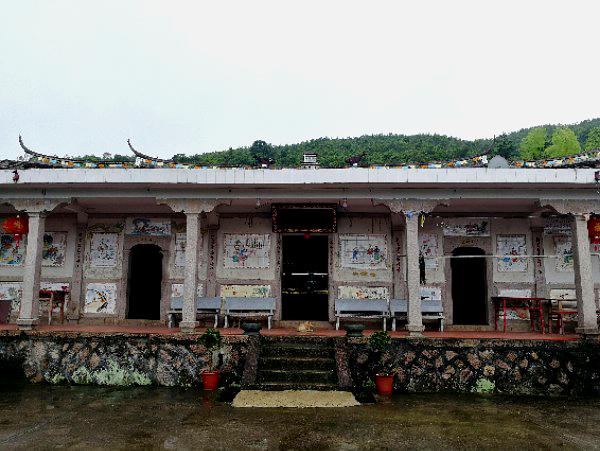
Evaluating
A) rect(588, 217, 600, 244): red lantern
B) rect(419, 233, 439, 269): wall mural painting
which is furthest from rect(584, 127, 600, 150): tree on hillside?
rect(419, 233, 439, 269): wall mural painting

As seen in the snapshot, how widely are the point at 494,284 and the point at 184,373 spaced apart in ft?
23.9

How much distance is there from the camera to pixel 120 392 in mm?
8469

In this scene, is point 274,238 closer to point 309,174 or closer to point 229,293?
point 229,293

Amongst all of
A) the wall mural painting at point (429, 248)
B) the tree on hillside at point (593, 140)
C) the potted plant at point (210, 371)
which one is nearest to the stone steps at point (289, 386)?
the potted plant at point (210, 371)

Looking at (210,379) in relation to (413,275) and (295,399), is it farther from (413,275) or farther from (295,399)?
(413,275)

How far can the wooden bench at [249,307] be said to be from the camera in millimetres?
10863

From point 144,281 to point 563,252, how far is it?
10.2 m

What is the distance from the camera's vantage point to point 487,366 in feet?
28.4

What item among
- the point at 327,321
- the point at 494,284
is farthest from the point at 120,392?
the point at 494,284

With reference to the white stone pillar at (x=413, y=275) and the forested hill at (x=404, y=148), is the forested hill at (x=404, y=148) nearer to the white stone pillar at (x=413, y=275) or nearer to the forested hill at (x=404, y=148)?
the forested hill at (x=404, y=148)

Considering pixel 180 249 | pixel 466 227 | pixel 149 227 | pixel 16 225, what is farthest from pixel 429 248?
pixel 16 225

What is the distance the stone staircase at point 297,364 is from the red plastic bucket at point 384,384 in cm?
86

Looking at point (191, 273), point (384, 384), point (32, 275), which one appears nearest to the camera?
point (384, 384)

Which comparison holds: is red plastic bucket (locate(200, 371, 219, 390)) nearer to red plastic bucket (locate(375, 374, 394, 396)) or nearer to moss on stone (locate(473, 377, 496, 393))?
red plastic bucket (locate(375, 374, 394, 396))
